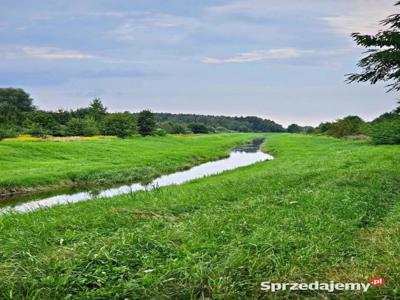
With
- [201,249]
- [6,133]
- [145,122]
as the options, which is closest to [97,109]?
[145,122]

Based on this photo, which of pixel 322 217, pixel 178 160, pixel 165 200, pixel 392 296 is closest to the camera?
pixel 392 296

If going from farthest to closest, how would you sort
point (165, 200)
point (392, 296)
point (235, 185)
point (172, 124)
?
point (172, 124) → point (235, 185) → point (165, 200) → point (392, 296)

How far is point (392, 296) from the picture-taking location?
517 cm

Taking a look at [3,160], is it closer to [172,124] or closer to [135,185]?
[135,185]

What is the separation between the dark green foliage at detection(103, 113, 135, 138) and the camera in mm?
65219

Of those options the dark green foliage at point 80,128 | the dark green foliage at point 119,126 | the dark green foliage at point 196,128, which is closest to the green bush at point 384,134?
the dark green foliage at point 119,126

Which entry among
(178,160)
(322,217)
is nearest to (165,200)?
(322,217)

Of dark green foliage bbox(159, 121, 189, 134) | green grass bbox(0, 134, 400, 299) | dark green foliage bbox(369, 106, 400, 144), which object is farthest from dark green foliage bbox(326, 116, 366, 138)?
green grass bbox(0, 134, 400, 299)

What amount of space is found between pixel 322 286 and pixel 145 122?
68.4 m

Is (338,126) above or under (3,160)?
above

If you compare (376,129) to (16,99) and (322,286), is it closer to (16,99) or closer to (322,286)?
(322,286)

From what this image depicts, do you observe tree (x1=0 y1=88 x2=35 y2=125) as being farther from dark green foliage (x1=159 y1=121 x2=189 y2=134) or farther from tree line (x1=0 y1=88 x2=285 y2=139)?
dark green foliage (x1=159 y1=121 x2=189 y2=134)

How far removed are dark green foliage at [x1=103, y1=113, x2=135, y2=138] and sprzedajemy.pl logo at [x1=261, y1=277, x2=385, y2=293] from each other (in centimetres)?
6077

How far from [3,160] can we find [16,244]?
24650 mm
